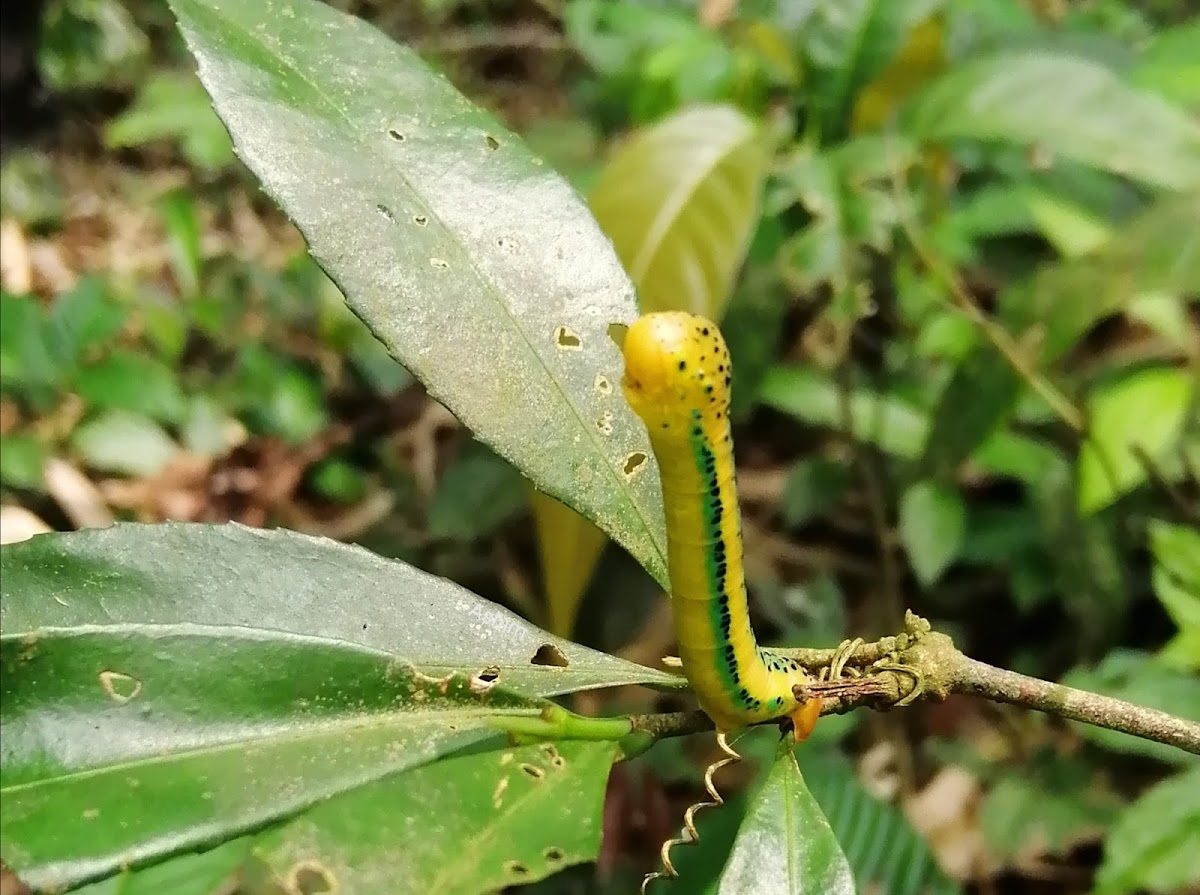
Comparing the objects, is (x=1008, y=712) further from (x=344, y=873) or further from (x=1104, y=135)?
(x=344, y=873)

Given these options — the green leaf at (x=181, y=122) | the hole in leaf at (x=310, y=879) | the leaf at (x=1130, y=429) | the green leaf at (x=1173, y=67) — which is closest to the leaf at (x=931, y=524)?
the leaf at (x=1130, y=429)

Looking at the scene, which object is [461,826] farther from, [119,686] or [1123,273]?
[1123,273]

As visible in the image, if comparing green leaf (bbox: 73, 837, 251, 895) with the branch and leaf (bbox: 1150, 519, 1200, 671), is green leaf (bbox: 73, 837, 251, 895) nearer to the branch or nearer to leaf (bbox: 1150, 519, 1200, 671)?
the branch

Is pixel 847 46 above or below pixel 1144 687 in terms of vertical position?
above

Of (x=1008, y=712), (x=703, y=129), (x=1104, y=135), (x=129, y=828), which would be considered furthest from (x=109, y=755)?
(x=1008, y=712)

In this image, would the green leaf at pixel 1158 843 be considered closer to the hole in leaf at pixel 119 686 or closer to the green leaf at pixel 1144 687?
the green leaf at pixel 1144 687

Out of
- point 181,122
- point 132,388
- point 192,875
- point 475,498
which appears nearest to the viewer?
point 192,875

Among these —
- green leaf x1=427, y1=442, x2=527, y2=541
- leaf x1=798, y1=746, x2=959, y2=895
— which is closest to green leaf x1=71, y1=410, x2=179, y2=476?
green leaf x1=427, y1=442, x2=527, y2=541

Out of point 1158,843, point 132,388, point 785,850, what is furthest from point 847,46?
point 132,388
